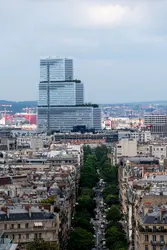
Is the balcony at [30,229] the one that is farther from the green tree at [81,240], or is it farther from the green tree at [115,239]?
the green tree at [115,239]

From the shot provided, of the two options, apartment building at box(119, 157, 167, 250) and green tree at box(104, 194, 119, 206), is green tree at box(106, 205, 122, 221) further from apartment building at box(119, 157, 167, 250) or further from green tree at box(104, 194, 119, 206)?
green tree at box(104, 194, 119, 206)

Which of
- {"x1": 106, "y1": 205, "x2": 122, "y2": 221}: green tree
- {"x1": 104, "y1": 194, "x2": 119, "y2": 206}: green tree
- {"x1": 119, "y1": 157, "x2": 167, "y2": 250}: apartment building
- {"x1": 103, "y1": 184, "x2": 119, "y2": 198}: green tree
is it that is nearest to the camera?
{"x1": 119, "y1": 157, "x2": 167, "y2": 250}: apartment building

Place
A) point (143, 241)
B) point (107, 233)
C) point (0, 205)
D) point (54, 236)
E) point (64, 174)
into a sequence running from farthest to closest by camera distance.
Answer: point (64, 174) < point (107, 233) < point (0, 205) < point (54, 236) < point (143, 241)

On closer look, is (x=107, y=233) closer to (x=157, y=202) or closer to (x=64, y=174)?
(x=157, y=202)

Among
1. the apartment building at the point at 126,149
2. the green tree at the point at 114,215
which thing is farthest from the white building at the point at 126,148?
the green tree at the point at 114,215

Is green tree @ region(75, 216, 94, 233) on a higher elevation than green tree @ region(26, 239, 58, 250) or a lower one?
lower

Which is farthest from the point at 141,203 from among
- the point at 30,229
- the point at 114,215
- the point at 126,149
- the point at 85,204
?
the point at 126,149

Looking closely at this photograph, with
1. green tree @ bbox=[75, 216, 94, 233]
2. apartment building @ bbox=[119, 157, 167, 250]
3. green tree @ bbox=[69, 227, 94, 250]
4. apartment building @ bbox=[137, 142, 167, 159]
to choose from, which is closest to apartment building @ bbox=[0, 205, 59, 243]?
apartment building @ bbox=[119, 157, 167, 250]

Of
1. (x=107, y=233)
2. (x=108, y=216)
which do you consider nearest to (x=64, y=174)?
(x=108, y=216)
